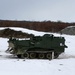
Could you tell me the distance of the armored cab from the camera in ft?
83.0

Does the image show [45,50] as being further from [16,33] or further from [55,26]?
[55,26]

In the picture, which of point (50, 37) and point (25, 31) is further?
point (25, 31)

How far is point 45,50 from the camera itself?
25.4 metres

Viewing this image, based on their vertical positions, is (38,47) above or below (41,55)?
above

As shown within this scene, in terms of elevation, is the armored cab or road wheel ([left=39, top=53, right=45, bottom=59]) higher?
the armored cab

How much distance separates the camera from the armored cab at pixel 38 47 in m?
25.3

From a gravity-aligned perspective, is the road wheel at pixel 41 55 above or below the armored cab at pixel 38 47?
below

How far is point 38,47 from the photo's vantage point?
25.5 meters
